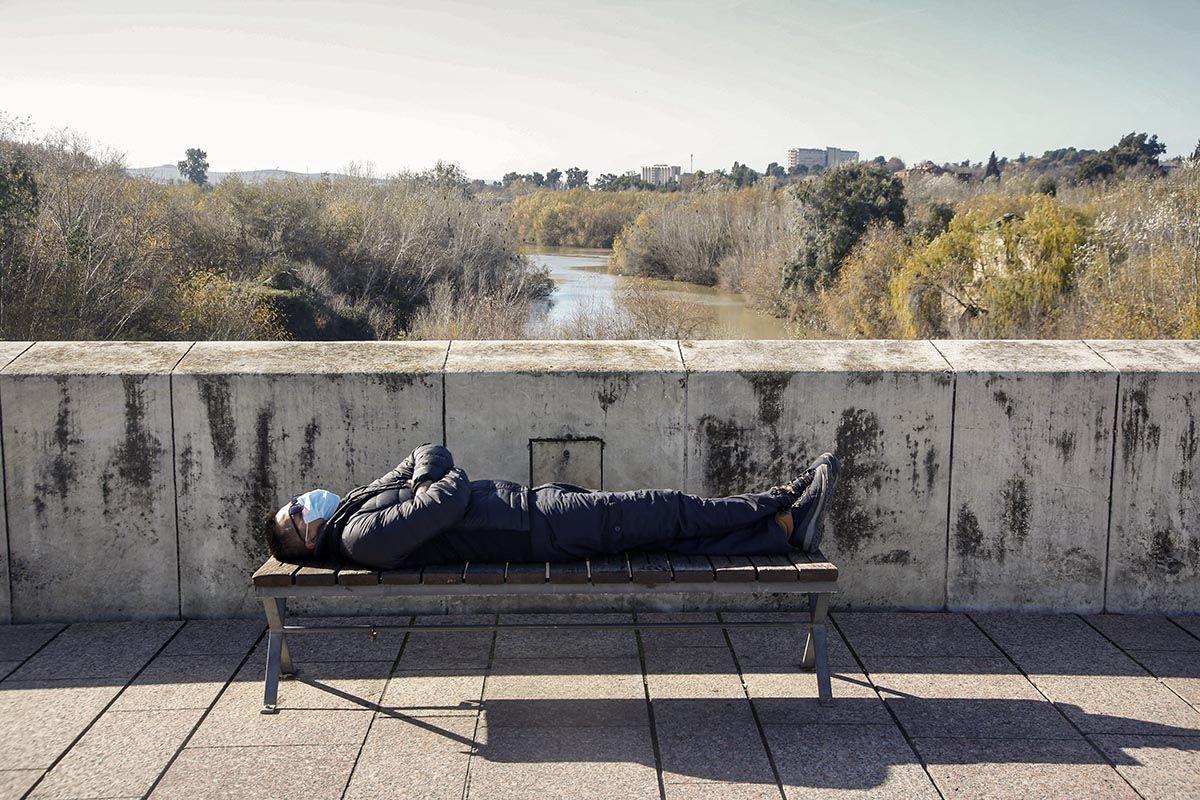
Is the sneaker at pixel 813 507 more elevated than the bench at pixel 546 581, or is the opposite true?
the sneaker at pixel 813 507

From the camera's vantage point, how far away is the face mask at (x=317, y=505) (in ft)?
10.9

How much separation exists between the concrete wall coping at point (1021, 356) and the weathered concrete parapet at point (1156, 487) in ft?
0.35

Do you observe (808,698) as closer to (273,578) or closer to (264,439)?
(273,578)

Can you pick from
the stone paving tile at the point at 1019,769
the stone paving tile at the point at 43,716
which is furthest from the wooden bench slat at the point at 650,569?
the stone paving tile at the point at 43,716

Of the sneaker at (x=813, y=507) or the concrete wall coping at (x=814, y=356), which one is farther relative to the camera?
the concrete wall coping at (x=814, y=356)

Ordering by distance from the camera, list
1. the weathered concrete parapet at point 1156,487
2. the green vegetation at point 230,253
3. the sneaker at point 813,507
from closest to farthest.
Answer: the sneaker at point 813,507, the weathered concrete parapet at point 1156,487, the green vegetation at point 230,253

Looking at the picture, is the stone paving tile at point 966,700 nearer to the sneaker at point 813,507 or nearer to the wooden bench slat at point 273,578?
the sneaker at point 813,507

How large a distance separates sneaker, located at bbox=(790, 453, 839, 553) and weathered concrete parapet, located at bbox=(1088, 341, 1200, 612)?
150 centimetres

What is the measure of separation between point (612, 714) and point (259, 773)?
1.10 m

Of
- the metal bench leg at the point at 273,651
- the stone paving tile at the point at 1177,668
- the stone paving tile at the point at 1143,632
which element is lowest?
the stone paving tile at the point at 1177,668

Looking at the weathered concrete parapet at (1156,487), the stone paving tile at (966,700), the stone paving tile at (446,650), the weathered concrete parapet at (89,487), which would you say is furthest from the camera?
the weathered concrete parapet at (1156,487)

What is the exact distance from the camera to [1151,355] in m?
4.20

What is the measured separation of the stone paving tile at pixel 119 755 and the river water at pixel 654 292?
A: 19.8 m

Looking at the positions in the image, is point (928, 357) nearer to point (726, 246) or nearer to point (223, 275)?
point (223, 275)
